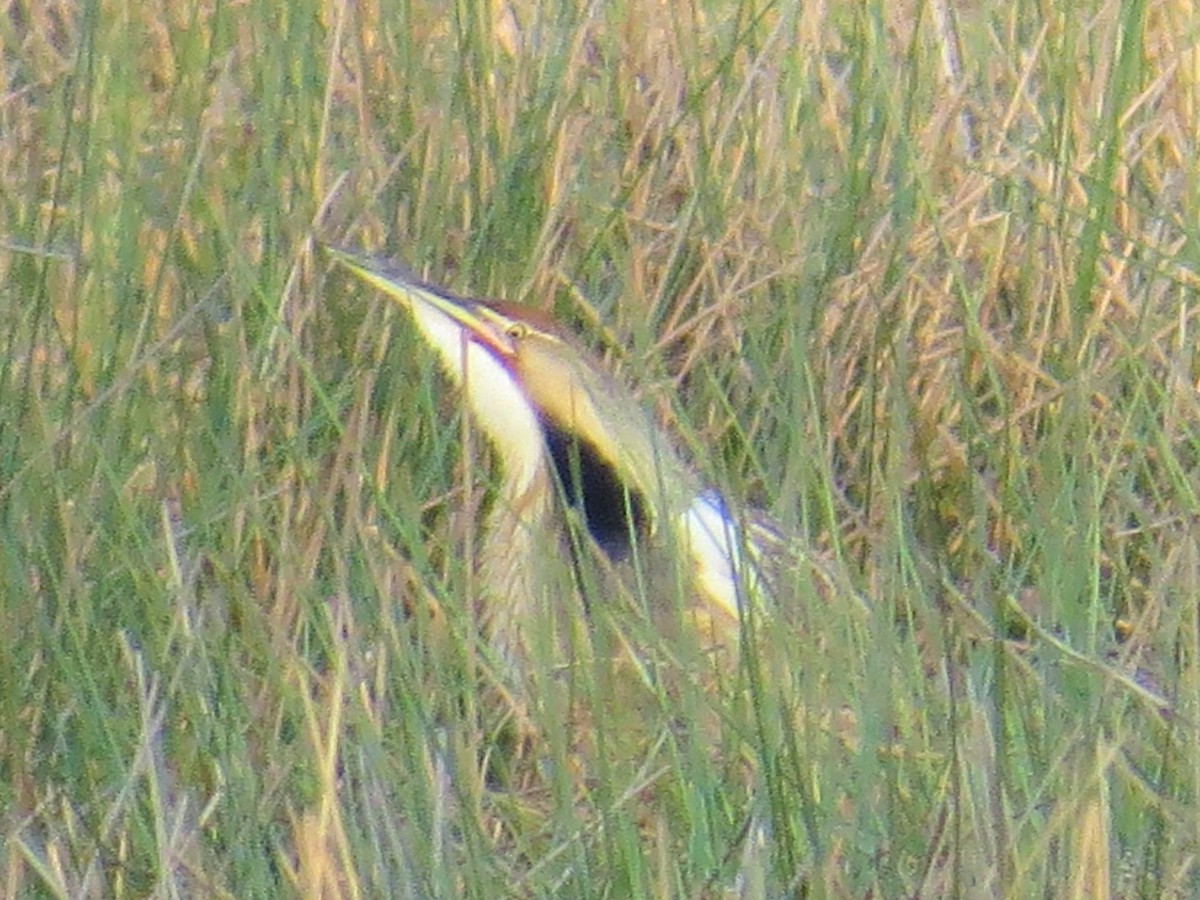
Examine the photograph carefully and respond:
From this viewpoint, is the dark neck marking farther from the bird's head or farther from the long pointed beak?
the long pointed beak

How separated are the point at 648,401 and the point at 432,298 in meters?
0.27

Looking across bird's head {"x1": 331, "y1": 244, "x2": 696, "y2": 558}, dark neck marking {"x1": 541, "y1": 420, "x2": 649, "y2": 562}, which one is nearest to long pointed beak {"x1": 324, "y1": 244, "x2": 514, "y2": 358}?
bird's head {"x1": 331, "y1": 244, "x2": 696, "y2": 558}

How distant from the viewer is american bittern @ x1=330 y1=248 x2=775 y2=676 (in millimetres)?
2633

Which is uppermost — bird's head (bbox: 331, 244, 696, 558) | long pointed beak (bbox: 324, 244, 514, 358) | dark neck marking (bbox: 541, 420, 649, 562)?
long pointed beak (bbox: 324, 244, 514, 358)

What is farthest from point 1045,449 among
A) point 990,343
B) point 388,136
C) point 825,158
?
Result: point 388,136

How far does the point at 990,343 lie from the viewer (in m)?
2.94

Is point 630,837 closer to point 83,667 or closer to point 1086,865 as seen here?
point 1086,865

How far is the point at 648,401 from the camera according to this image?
256 centimetres

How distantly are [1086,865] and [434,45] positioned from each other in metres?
1.75

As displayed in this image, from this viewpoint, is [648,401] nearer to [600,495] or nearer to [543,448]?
[543,448]

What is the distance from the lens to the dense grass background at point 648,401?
1764 millimetres

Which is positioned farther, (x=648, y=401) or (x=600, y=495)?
(x=600, y=495)

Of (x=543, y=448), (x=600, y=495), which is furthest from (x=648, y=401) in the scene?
(x=600, y=495)

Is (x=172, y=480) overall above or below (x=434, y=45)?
below
